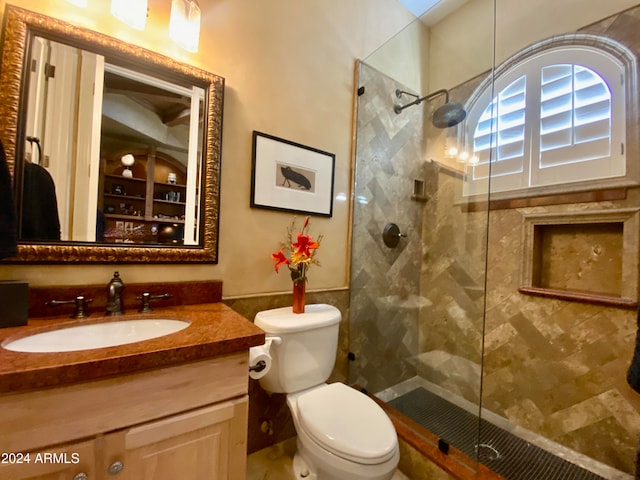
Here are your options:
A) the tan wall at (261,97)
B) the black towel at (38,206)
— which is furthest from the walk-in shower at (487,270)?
the black towel at (38,206)

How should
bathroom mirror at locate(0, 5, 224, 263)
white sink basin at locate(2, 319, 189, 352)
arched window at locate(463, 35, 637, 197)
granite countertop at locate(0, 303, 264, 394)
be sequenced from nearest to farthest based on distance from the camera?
granite countertop at locate(0, 303, 264, 394)
white sink basin at locate(2, 319, 189, 352)
bathroom mirror at locate(0, 5, 224, 263)
arched window at locate(463, 35, 637, 197)

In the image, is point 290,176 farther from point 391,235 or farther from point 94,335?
point 94,335

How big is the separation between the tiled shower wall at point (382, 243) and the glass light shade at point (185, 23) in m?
1.05

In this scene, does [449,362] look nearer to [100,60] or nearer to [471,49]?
[471,49]

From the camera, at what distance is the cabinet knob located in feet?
2.20

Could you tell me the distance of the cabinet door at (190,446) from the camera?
27.6 inches

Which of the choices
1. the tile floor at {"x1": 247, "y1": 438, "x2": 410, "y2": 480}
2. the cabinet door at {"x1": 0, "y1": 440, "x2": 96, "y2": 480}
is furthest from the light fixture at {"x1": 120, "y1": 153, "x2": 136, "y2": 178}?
the tile floor at {"x1": 247, "y1": 438, "x2": 410, "y2": 480}

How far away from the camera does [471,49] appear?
6.50 feet

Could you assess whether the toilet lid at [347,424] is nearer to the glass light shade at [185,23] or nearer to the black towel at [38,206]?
the black towel at [38,206]

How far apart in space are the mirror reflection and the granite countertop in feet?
1.13

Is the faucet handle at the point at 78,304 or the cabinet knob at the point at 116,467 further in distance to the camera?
the faucet handle at the point at 78,304

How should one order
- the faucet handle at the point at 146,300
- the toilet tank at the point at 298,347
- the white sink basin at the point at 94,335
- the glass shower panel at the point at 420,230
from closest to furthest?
the white sink basin at the point at 94,335
the faucet handle at the point at 146,300
the toilet tank at the point at 298,347
the glass shower panel at the point at 420,230

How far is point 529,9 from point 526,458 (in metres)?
2.78

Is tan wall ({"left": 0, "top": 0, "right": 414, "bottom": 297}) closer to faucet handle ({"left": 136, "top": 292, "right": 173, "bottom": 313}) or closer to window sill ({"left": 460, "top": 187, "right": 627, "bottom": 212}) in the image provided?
faucet handle ({"left": 136, "top": 292, "right": 173, "bottom": 313})
